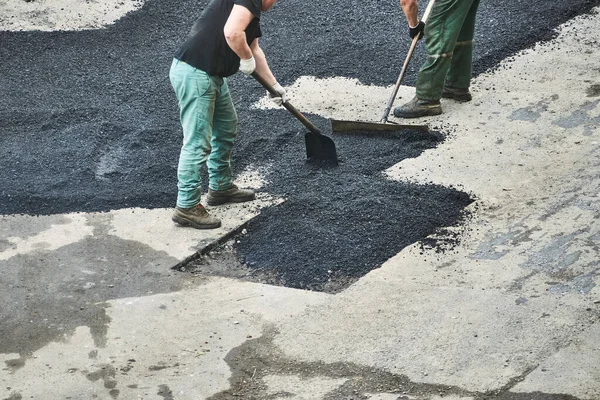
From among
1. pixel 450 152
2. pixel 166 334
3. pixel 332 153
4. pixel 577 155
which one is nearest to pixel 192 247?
pixel 166 334

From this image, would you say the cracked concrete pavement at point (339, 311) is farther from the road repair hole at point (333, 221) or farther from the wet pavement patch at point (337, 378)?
the road repair hole at point (333, 221)

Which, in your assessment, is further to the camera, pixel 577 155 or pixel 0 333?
pixel 577 155

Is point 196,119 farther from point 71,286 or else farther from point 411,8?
point 411,8

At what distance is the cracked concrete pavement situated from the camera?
438cm

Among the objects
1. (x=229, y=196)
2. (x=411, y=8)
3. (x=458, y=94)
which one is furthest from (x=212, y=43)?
(x=458, y=94)

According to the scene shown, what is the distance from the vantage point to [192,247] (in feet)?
18.7

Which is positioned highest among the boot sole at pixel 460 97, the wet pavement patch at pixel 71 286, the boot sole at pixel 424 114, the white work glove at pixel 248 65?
the white work glove at pixel 248 65

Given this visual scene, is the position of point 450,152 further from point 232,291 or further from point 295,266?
point 232,291

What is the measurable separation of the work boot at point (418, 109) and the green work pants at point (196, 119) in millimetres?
1852

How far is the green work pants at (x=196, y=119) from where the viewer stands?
5.71 m

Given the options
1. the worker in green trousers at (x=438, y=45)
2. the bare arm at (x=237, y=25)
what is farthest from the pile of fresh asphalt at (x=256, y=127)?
the bare arm at (x=237, y=25)

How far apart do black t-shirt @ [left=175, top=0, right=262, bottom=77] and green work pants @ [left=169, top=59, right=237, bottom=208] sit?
0.06 m

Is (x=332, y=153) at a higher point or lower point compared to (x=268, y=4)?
lower

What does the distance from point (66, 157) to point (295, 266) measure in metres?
2.23
